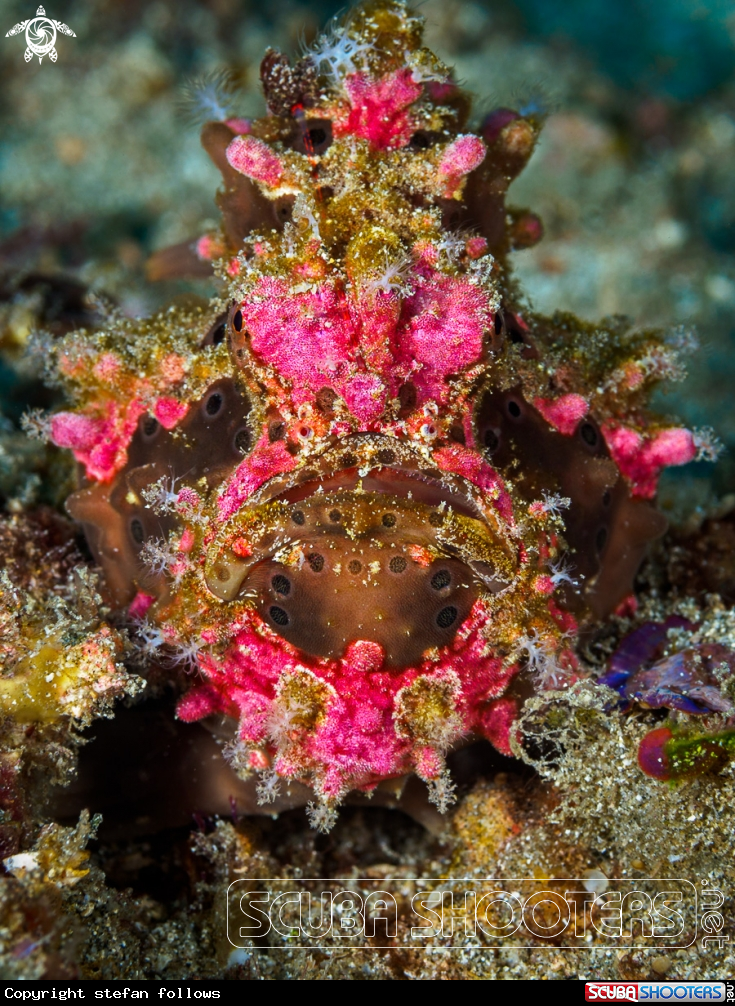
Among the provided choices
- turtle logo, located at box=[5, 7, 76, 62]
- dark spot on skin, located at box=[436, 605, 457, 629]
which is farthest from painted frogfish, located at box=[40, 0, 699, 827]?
turtle logo, located at box=[5, 7, 76, 62]

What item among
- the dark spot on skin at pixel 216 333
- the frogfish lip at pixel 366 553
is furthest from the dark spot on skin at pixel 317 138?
the frogfish lip at pixel 366 553

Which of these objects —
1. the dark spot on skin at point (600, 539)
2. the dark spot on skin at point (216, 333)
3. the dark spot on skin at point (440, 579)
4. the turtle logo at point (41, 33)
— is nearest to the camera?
the dark spot on skin at point (440, 579)

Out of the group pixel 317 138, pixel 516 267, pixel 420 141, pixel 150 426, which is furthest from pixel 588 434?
pixel 516 267

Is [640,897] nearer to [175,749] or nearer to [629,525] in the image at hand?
[629,525]

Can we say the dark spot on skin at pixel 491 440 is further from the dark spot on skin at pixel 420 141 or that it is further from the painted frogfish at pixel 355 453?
the dark spot on skin at pixel 420 141

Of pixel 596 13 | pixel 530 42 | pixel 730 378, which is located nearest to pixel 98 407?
pixel 730 378

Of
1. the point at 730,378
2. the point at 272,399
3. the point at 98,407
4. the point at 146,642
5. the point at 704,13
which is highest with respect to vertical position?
the point at 704,13
